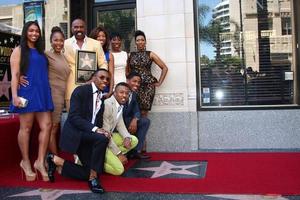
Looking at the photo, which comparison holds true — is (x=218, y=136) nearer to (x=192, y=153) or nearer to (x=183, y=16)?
(x=192, y=153)

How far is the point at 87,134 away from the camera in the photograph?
3928 mm

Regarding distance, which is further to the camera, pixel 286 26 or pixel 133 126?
pixel 286 26

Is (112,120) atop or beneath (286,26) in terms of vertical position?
beneath

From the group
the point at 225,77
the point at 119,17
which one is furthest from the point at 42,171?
the point at 119,17

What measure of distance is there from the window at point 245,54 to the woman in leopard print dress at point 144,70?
887mm

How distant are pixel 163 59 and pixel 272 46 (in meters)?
1.80

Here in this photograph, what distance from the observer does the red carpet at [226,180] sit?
379 cm

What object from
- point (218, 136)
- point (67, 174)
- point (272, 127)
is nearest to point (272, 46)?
point (272, 127)

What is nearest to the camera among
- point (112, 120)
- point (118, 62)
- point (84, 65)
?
point (112, 120)

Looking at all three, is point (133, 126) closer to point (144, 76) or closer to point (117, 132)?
point (117, 132)

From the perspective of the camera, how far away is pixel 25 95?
4.26 m

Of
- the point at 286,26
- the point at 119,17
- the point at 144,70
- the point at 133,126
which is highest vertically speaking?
the point at 119,17

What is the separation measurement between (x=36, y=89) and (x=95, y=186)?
1344 millimetres

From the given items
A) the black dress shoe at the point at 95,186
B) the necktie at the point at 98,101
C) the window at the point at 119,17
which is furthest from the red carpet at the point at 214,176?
the window at the point at 119,17
